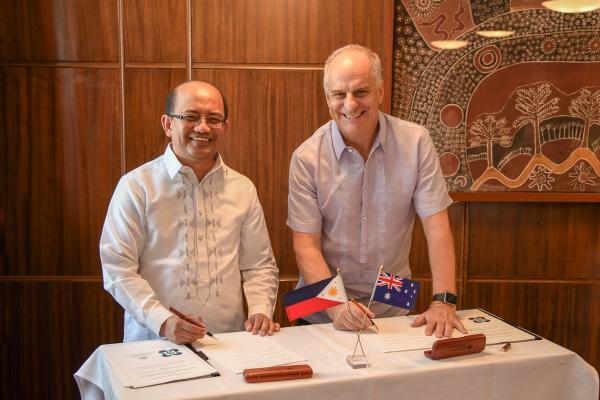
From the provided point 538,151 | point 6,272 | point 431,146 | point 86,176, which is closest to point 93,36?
point 86,176

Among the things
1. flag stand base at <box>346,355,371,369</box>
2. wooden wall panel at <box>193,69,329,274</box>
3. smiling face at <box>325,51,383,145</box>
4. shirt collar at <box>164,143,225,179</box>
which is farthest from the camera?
wooden wall panel at <box>193,69,329,274</box>

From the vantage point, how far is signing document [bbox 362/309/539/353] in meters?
2.15

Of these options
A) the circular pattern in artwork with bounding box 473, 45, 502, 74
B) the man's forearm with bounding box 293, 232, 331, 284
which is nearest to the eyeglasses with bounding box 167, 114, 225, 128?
the man's forearm with bounding box 293, 232, 331, 284

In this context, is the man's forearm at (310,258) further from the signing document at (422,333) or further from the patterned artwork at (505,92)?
the patterned artwork at (505,92)

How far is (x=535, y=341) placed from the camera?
2230mm

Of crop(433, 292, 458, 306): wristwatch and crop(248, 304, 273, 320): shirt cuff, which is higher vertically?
crop(433, 292, 458, 306): wristwatch

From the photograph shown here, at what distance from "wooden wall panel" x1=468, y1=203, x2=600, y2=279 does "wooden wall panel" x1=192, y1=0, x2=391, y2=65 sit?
1194mm

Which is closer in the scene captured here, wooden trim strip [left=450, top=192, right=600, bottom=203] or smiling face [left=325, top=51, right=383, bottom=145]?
smiling face [left=325, top=51, right=383, bottom=145]

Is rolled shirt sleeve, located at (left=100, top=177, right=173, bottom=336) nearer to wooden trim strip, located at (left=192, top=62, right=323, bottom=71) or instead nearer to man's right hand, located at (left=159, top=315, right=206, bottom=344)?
man's right hand, located at (left=159, top=315, right=206, bottom=344)

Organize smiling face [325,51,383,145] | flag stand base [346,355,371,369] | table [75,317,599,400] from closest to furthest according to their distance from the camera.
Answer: table [75,317,599,400] < flag stand base [346,355,371,369] < smiling face [325,51,383,145]

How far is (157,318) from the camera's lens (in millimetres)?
2180

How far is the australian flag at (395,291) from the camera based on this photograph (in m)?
2.23

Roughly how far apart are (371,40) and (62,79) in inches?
66.8

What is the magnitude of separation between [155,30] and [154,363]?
2160mm
